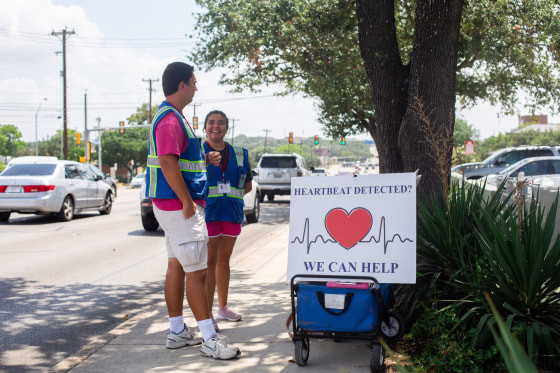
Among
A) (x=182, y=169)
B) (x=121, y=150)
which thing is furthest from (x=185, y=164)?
(x=121, y=150)

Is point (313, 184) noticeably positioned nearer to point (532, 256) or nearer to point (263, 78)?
point (532, 256)

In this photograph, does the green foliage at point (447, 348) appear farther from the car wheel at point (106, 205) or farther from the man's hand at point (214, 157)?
the car wheel at point (106, 205)

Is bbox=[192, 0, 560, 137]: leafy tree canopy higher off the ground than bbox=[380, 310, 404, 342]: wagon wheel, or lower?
higher

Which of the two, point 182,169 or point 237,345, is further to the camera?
point 237,345

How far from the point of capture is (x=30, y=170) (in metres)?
16.4

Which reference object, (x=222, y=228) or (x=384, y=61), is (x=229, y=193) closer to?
(x=222, y=228)

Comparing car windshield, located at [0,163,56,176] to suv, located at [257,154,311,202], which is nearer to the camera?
car windshield, located at [0,163,56,176]

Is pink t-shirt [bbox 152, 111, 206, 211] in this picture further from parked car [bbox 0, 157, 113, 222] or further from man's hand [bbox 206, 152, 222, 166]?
parked car [bbox 0, 157, 113, 222]

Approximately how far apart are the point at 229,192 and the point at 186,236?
1098 mm

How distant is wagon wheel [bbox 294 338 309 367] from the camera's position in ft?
14.0

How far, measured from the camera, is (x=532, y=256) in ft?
13.3

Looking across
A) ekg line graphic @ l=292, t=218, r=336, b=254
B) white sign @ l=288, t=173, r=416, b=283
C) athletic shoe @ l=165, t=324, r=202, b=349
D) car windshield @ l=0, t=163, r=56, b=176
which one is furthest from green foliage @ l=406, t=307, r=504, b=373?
car windshield @ l=0, t=163, r=56, b=176

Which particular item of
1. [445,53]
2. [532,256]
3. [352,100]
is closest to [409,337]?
[532,256]

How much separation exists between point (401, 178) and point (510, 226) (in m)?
0.85
